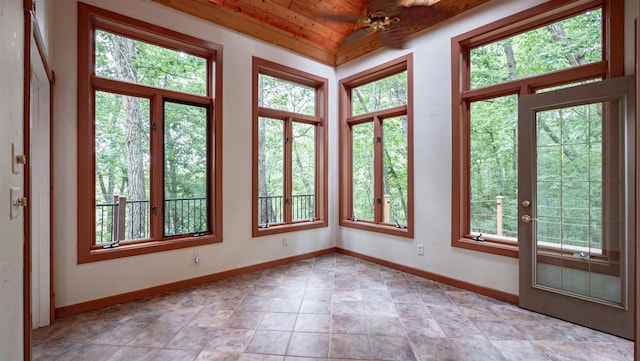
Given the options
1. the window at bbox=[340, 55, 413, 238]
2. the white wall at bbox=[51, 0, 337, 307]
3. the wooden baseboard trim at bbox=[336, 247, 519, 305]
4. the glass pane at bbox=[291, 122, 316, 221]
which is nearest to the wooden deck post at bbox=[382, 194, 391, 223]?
the window at bbox=[340, 55, 413, 238]

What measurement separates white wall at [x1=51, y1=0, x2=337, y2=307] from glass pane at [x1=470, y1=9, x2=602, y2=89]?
240 cm

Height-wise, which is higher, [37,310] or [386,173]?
[386,173]

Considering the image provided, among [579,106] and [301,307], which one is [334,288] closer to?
[301,307]

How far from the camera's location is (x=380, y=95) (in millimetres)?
4457

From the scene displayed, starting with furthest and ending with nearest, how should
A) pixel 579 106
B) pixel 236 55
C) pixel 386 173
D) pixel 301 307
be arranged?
pixel 386 173 → pixel 236 55 → pixel 301 307 → pixel 579 106

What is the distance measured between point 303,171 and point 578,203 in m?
3.47

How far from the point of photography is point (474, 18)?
326 centimetres

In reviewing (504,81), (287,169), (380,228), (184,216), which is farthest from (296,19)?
(380,228)

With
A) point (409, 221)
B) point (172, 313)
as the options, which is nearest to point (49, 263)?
point (172, 313)

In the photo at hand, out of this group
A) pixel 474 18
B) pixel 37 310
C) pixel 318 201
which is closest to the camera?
pixel 37 310

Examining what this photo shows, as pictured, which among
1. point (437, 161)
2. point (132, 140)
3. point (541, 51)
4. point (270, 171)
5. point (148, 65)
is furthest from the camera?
point (270, 171)

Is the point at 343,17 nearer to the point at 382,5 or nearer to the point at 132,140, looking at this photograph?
the point at 382,5

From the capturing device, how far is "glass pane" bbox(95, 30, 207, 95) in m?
A: 2.94

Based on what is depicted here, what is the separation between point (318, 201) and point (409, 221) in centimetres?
163
